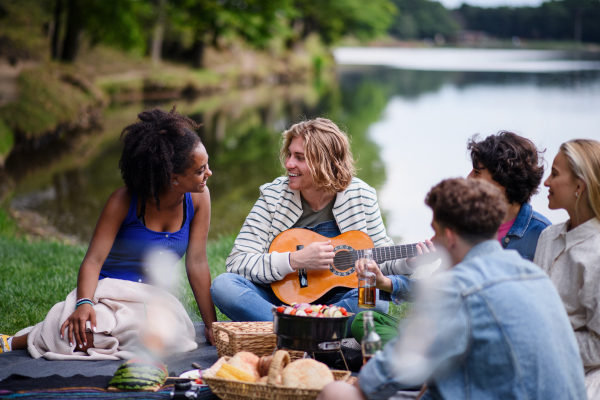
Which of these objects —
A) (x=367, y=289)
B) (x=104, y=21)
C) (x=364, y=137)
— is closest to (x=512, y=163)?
(x=367, y=289)

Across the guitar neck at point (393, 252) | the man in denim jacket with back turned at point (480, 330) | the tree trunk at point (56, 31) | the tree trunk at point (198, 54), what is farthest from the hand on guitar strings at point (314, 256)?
the tree trunk at point (198, 54)

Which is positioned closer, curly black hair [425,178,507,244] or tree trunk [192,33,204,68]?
curly black hair [425,178,507,244]

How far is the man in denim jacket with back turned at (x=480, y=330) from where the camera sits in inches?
78.5

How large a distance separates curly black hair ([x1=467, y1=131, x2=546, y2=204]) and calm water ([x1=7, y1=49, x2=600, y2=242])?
0.23m

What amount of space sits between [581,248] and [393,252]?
1.19 meters

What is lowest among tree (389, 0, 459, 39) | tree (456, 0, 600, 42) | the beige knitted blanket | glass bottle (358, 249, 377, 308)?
the beige knitted blanket

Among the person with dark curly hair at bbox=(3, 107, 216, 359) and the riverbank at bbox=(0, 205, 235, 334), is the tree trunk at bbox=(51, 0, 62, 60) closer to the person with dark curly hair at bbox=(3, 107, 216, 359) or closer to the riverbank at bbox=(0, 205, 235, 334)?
the riverbank at bbox=(0, 205, 235, 334)

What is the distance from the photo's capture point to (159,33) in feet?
98.2

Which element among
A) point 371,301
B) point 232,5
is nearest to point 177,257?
point 371,301

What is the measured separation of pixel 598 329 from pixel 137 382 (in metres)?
2.15

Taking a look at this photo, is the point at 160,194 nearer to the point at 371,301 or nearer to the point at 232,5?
the point at 371,301

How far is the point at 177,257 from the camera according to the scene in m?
3.77

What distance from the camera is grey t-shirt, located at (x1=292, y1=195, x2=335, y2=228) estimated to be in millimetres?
3977

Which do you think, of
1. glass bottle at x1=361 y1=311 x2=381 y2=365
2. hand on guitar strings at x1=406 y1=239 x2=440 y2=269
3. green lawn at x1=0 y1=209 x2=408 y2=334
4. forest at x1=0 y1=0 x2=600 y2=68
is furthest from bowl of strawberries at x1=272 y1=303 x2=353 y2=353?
forest at x1=0 y1=0 x2=600 y2=68
